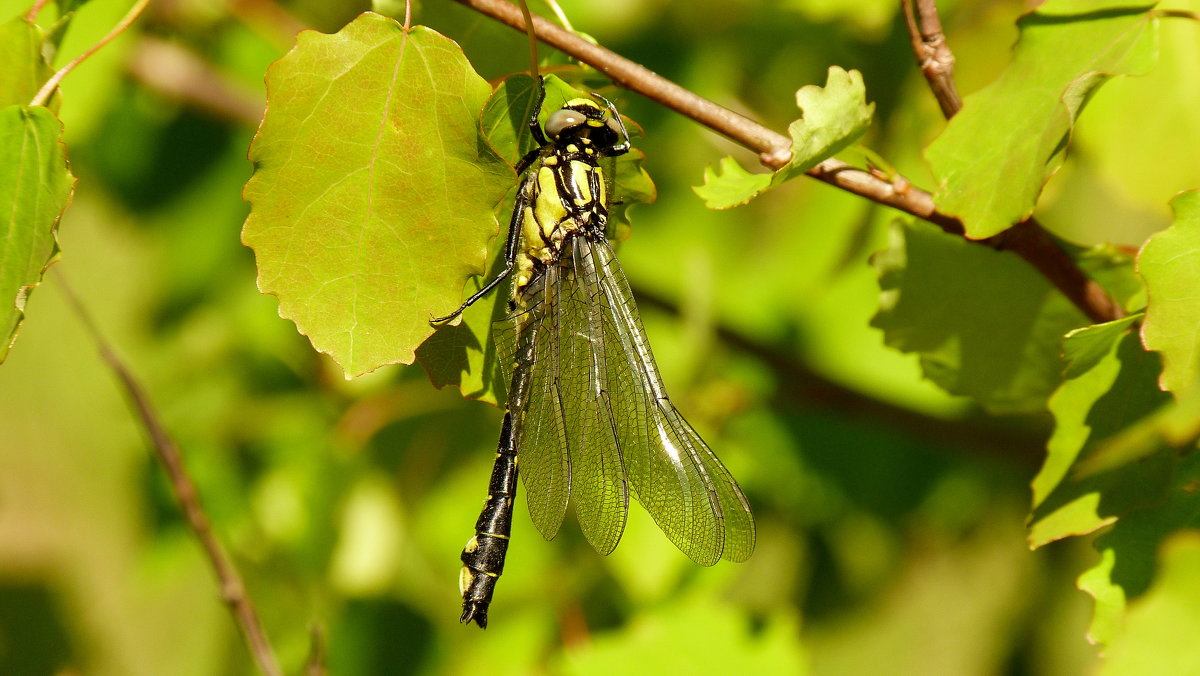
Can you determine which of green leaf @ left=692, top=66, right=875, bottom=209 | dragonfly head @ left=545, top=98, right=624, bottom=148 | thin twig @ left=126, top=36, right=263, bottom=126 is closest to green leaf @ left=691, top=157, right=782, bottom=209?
green leaf @ left=692, top=66, right=875, bottom=209

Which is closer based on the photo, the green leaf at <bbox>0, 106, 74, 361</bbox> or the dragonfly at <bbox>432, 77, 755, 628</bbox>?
the green leaf at <bbox>0, 106, 74, 361</bbox>

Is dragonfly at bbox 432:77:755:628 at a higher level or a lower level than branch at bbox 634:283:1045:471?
higher

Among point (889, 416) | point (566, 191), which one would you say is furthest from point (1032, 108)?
point (889, 416)

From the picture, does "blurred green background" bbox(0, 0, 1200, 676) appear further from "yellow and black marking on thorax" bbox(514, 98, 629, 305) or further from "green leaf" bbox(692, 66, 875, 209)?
"green leaf" bbox(692, 66, 875, 209)

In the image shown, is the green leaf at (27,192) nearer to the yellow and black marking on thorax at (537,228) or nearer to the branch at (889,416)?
the yellow and black marking on thorax at (537,228)

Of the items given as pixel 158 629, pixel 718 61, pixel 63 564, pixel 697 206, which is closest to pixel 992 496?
pixel 697 206

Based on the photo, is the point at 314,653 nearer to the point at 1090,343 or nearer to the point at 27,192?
the point at 27,192
